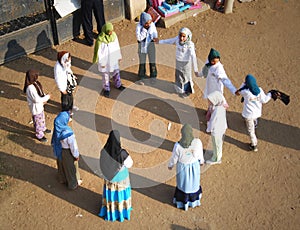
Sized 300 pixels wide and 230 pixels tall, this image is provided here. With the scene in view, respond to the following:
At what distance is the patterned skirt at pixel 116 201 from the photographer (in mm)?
7927

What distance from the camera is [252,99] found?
895 centimetres

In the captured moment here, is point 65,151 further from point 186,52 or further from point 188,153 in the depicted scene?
point 186,52

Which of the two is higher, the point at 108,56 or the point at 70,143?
the point at 108,56

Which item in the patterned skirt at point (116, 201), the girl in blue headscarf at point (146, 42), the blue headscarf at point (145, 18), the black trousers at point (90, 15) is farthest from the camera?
the black trousers at point (90, 15)

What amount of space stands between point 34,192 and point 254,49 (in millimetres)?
6220

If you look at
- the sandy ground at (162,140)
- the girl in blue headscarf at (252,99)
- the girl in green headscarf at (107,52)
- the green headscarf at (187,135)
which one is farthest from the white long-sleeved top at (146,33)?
the green headscarf at (187,135)

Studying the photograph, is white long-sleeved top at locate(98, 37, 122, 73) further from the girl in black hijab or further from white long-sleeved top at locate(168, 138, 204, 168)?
white long-sleeved top at locate(168, 138, 204, 168)

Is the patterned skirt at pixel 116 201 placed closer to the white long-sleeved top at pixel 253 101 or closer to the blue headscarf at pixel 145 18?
the white long-sleeved top at pixel 253 101

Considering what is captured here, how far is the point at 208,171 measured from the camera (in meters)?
9.22

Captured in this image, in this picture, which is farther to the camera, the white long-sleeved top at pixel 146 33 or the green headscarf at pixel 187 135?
the white long-sleeved top at pixel 146 33

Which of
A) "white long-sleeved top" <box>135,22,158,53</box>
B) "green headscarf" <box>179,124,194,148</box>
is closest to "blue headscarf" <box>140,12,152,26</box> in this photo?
"white long-sleeved top" <box>135,22,158,53</box>

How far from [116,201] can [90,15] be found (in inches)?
208

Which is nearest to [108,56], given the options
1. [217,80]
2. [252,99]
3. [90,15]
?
[90,15]

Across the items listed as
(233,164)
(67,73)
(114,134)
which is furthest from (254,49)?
(114,134)
